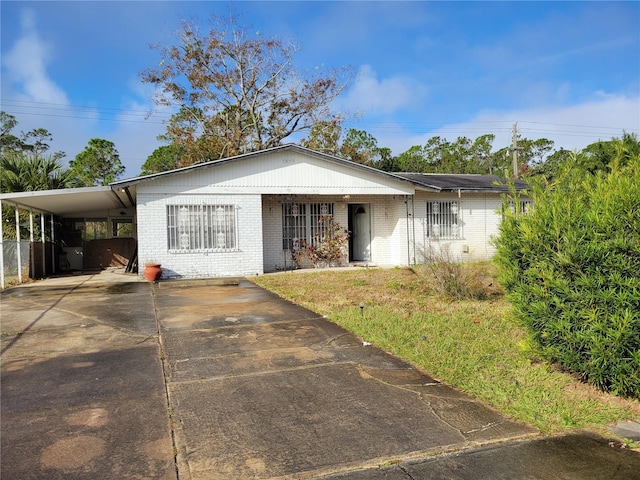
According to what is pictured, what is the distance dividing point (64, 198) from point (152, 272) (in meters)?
3.72

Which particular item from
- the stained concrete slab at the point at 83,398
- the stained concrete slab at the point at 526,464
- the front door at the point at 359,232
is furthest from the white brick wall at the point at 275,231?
the stained concrete slab at the point at 526,464

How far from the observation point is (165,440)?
3.48 metres

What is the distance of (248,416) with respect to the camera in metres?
3.90

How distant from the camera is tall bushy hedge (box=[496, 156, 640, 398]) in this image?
3744 millimetres

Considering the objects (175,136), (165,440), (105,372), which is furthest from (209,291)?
(175,136)

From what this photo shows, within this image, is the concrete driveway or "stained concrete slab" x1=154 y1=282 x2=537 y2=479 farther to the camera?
"stained concrete slab" x1=154 y1=282 x2=537 y2=479

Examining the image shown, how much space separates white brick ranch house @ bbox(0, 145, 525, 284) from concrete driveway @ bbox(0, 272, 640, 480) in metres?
7.64

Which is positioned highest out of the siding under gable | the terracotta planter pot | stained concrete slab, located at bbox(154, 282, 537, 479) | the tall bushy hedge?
the siding under gable

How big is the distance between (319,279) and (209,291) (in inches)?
127

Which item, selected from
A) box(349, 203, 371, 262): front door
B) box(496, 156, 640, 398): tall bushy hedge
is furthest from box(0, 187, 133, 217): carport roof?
box(496, 156, 640, 398): tall bushy hedge

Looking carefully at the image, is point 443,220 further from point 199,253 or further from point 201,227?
point 199,253

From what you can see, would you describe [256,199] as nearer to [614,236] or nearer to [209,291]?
[209,291]

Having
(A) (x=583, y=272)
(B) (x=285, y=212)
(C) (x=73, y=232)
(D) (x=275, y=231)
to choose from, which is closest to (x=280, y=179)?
(B) (x=285, y=212)

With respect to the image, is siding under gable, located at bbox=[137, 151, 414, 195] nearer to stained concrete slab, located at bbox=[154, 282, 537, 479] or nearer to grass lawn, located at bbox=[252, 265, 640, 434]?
grass lawn, located at bbox=[252, 265, 640, 434]
